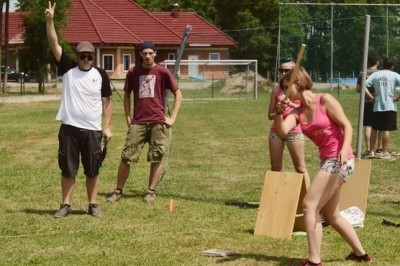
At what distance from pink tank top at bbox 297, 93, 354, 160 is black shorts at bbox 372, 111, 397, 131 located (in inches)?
364

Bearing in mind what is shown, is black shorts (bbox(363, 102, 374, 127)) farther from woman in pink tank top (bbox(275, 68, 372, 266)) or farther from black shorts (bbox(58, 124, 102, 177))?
woman in pink tank top (bbox(275, 68, 372, 266))

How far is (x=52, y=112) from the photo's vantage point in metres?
31.0

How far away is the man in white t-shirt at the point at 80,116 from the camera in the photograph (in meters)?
9.27

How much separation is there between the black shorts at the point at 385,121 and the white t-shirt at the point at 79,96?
25.5ft

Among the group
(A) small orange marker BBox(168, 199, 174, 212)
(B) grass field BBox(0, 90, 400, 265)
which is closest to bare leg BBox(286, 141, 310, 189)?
(B) grass field BBox(0, 90, 400, 265)

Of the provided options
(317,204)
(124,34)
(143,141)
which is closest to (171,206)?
(143,141)

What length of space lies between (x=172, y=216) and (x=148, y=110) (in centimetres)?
158

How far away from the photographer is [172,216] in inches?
372

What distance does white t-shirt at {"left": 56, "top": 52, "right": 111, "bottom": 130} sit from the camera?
9258 millimetres

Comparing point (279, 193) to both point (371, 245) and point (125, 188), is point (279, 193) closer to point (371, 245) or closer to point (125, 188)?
point (371, 245)

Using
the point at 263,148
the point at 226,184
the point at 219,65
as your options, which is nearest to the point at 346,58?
the point at 263,148

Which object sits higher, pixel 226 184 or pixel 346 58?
pixel 346 58

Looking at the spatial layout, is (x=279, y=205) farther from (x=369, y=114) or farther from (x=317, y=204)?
(x=369, y=114)

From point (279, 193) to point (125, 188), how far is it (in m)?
3.73
